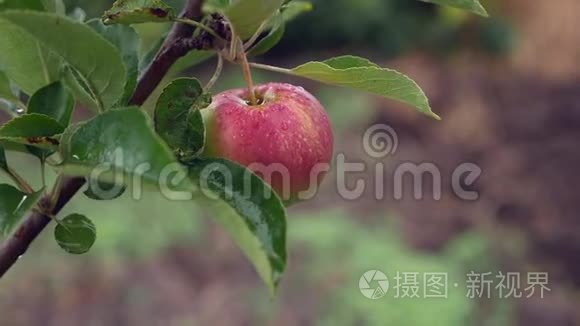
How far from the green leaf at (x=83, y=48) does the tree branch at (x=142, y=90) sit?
29 mm

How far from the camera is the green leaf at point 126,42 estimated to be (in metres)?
0.58

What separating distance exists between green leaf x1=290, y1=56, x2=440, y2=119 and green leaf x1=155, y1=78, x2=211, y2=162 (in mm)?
71

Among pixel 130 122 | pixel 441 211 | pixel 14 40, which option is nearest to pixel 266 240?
pixel 130 122

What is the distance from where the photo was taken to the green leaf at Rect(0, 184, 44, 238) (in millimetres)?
513

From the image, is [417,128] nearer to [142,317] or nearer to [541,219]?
[541,219]

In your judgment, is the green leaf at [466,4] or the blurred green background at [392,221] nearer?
the green leaf at [466,4]

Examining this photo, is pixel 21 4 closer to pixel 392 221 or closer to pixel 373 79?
pixel 373 79

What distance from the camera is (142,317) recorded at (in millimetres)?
2543

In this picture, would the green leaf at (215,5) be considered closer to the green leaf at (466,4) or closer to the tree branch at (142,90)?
the tree branch at (142,90)

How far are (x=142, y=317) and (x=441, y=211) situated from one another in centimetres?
124

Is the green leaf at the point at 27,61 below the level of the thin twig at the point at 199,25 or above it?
below

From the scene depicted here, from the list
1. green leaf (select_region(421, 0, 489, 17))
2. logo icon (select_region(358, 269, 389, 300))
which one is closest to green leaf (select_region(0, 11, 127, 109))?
green leaf (select_region(421, 0, 489, 17))

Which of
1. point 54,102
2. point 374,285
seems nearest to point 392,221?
point 374,285

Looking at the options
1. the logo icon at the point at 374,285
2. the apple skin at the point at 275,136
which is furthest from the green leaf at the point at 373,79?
the logo icon at the point at 374,285
